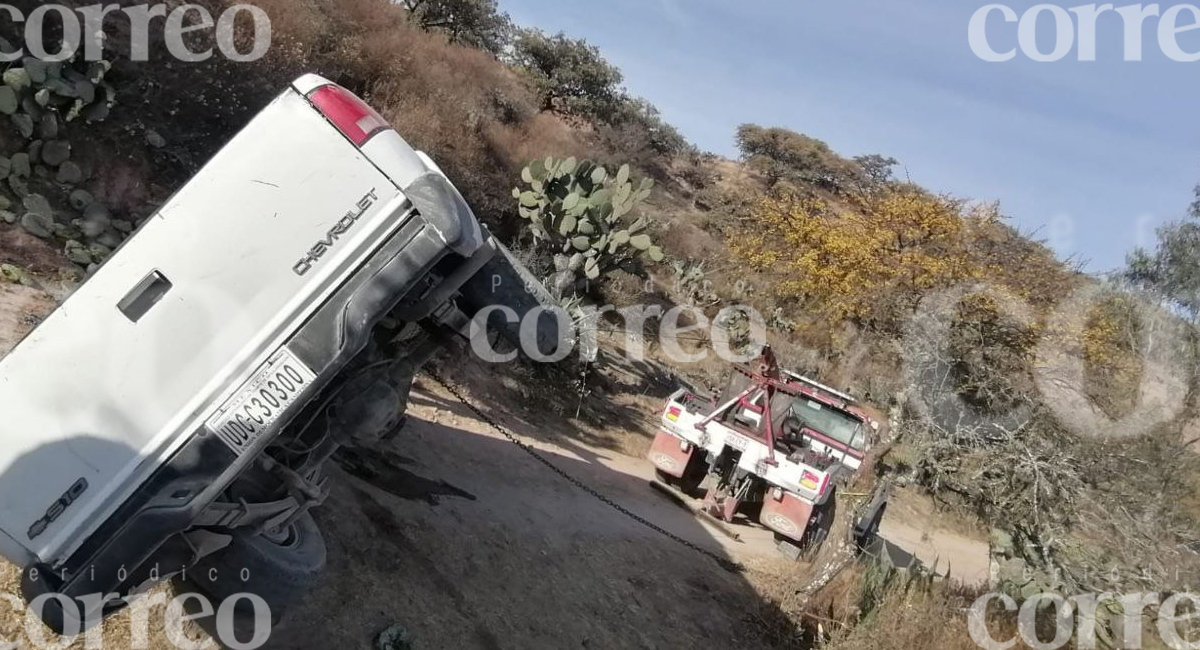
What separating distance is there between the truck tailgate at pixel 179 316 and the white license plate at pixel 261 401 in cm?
6

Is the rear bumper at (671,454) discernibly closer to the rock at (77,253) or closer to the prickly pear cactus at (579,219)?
the prickly pear cactus at (579,219)

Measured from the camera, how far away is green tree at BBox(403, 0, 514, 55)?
74.7 feet

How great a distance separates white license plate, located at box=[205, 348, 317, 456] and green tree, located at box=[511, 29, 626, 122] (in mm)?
25923

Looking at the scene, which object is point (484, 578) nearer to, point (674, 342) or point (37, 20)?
point (37, 20)

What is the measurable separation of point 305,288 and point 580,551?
159 inches

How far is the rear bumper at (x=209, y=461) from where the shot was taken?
2.93 m

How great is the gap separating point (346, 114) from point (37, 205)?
20.3 feet

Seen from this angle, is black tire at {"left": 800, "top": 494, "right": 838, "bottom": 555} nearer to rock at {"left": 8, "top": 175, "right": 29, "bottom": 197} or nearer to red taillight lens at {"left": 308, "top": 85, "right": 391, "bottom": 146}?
red taillight lens at {"left": 308, "top": 85, "right": 391, "bottom": 146}

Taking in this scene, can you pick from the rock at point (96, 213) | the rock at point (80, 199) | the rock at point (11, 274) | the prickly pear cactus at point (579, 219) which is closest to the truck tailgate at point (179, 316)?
the rock at point (11, 274)

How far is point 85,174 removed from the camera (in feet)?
28.1

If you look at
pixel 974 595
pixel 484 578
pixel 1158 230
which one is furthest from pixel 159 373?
pixel 1158 230

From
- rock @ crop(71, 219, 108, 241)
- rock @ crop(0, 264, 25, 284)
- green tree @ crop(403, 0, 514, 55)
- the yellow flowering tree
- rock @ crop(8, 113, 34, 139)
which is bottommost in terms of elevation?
rock @ crop(0, 264, 25, 284)
